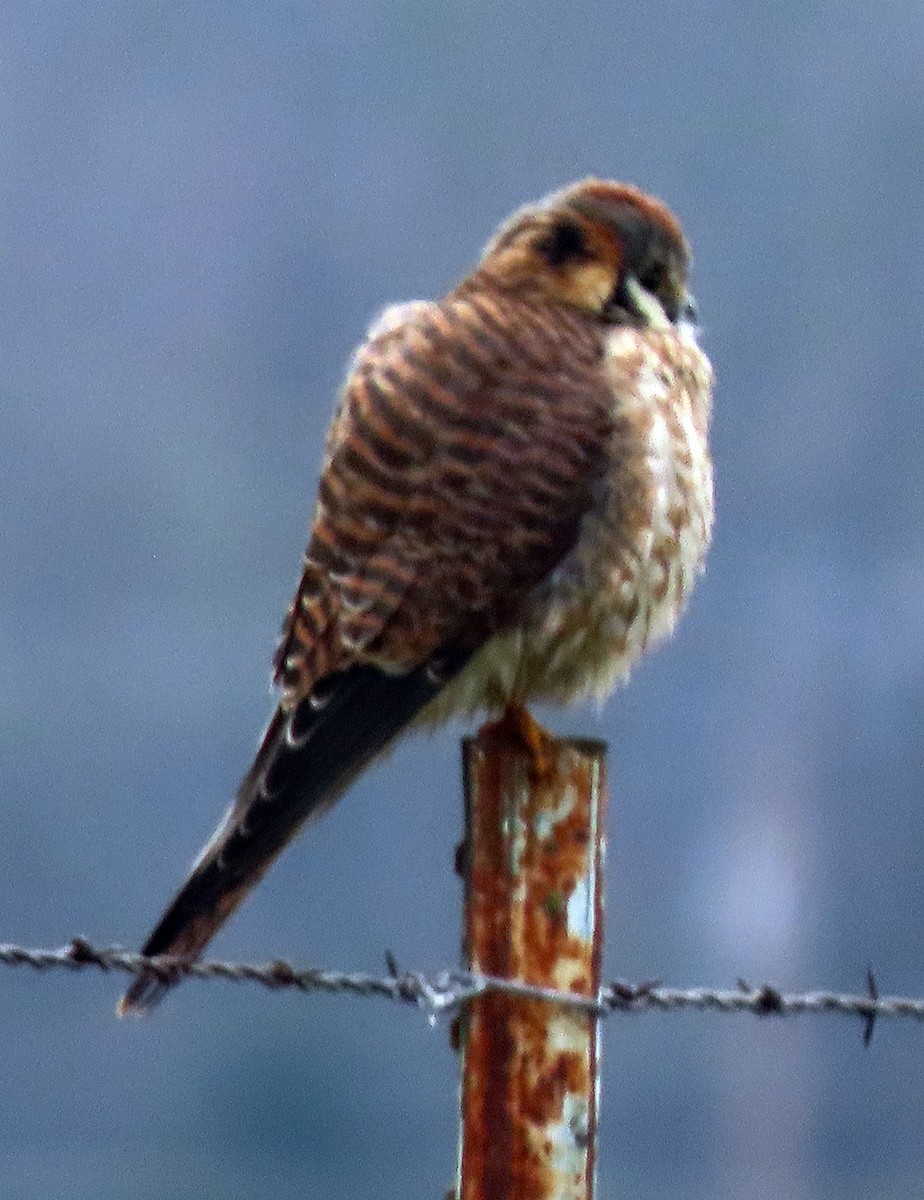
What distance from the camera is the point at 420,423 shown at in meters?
3.38

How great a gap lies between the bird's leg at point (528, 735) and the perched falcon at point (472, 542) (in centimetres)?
1

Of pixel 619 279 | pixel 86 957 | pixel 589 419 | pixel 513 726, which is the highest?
pixel 619 279

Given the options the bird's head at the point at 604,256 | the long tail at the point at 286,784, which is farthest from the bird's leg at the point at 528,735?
the bird's head at the point at 604,256

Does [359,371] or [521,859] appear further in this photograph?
[359,371]

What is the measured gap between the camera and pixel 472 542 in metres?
3.32

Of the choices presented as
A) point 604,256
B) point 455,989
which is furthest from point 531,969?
point 604,256

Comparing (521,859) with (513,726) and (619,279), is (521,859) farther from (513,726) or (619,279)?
(619,279)

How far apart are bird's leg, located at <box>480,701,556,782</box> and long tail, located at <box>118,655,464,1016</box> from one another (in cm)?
10

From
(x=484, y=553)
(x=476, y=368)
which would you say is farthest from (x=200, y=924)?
(x=476, y=368)

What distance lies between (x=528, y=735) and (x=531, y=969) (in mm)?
450

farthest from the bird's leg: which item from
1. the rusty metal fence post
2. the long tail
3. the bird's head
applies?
the bird's head

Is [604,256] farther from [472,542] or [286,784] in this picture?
[286,784]

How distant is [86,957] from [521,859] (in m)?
0.52

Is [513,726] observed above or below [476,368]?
below
